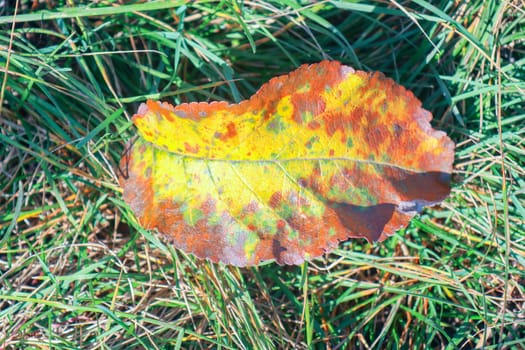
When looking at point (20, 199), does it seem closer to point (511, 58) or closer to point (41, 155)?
point (41, 155)

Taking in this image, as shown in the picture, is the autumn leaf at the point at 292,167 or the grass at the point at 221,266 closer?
the autumn leaf at the point at 292,167

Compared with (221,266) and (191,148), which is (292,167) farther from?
(221,266)

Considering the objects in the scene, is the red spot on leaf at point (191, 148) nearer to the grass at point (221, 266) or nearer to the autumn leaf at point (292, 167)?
the autumn leaf at point (292, 167)

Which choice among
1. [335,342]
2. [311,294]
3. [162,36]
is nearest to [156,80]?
[162,36]

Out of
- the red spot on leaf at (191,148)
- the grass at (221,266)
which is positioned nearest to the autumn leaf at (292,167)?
the red spot on leaf at (191,148)

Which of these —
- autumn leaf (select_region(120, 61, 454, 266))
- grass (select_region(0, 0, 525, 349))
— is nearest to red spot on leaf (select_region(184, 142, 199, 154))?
autumn leaf (select_region(120, 61, 454, 266))

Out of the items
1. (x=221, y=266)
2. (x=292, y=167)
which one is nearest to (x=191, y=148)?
(x=292, y=167)

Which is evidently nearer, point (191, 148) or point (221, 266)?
point (191, 148)
